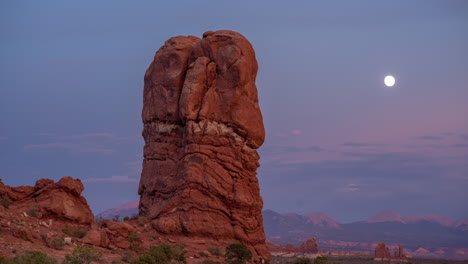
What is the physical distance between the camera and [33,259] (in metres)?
26.6

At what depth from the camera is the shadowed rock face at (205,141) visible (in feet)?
123

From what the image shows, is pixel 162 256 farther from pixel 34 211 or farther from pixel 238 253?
pixel 34 211

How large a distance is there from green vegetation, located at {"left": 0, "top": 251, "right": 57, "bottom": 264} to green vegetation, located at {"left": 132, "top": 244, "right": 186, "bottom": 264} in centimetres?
522

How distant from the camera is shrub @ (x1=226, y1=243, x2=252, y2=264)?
3547cm

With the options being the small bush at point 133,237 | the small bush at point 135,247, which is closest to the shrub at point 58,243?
the small bush at point 135,247

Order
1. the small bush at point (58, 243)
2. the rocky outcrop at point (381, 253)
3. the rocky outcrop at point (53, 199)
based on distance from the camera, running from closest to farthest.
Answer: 1. the small bush at point (58, 243)
2. the rocky outcrop at point (53, 199)
3. the rocky outcrop at point (381, 253)

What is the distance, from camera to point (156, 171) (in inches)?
1563

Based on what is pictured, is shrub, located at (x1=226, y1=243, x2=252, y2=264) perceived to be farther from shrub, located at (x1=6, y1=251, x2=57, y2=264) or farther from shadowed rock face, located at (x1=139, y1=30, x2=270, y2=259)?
shrub, located at (x1=6, y1=251, x2=57, y2=264)

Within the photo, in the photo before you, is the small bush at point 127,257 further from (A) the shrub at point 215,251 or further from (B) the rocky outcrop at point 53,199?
(A) the shrub at point 215,251

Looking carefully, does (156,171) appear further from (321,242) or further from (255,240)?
(321,242)

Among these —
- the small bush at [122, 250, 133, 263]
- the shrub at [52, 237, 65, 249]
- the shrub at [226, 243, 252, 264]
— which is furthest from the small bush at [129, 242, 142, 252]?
the shrub at [226, 243, 252, 264]

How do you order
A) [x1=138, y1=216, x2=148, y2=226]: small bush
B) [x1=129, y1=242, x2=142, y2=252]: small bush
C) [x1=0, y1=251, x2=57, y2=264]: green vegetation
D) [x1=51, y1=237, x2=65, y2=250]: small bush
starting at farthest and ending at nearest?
[x1=138, y1=216, x2=148, y2=226]: small bush
[x1=129, y1=242, x2=142, y2=252]: small bush
[x1=51, y1=237, x2=65, y2=250]: small bush
[x1=0, y1=251, x2=57, y2=264]: green vegetation

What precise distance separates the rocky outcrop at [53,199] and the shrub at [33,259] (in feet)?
20.0

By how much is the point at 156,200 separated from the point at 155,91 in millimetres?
6209
